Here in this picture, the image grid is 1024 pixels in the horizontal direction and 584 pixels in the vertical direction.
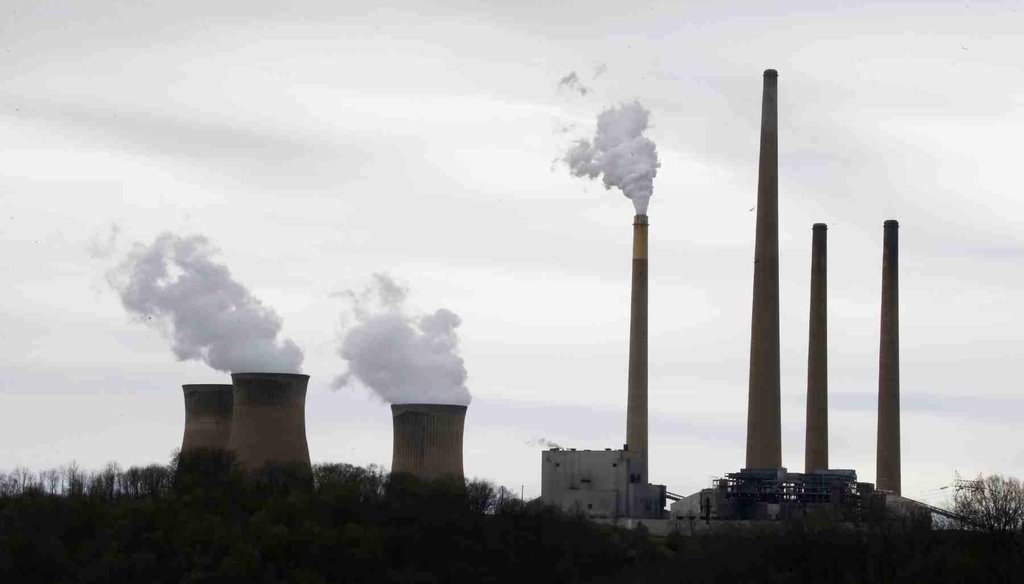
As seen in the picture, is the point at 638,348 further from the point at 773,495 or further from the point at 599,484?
the point at 773,495

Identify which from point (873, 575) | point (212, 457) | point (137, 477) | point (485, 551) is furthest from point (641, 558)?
point (137, 477)

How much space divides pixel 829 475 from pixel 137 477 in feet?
72.4

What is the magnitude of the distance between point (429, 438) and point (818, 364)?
18.8 m

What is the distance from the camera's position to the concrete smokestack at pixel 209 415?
49.8 meters

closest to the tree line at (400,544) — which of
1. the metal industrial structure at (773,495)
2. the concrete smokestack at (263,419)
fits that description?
the concrete smokestack at (263,419)

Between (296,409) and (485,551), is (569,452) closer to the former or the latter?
(296,409)

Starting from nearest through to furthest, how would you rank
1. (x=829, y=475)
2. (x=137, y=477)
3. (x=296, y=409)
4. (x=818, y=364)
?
(x=296, y=409), (x=137, y=477), (x=829, y=475), (x=818, y=364)

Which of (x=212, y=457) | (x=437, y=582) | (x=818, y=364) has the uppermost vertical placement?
(x=818, y=364)

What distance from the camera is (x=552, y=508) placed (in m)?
48.1

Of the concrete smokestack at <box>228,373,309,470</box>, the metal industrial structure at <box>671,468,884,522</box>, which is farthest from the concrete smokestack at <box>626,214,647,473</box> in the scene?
the concrete smokestack at <box>228,373,309,470</box>

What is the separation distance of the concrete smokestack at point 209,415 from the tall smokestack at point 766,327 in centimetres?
1654

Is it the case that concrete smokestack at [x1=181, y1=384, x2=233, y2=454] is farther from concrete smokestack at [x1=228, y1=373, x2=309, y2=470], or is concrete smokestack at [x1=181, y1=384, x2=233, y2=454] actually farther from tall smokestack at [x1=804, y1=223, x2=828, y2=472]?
tall smokestack at [x1=804, y1=223, x2=828, y2=472]

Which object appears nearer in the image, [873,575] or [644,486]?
[873,575]

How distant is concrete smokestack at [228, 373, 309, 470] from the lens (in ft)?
149
